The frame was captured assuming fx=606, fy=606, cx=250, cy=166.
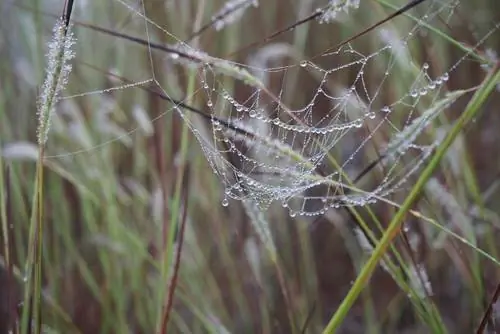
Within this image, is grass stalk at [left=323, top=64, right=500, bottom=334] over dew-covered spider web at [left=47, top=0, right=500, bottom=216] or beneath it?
beneath

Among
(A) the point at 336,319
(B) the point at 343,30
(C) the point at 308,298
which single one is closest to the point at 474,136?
(B) the point at 343,30

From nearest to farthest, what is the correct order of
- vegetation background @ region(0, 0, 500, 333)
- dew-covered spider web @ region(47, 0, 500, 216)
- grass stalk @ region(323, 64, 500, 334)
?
grass stalk @ region(323, 64, 500, 334) < dew-covered spider web @ region(47, 0, 500, 216) < vegetation background @ region(0, 0, 500, 333)

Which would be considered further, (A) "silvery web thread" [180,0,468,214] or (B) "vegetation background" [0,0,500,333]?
(B) "vegetation background" [0,0,500,333]

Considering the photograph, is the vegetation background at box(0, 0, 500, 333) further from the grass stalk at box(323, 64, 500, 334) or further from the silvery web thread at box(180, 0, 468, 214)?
the grass stalk at box(323, 64, 500, 334)

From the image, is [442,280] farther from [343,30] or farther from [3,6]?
[3,6]

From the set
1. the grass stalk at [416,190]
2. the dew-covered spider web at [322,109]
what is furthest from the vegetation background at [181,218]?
the grass stalk at [416,190]

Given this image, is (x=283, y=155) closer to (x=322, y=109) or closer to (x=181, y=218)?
(x=181, y=218)

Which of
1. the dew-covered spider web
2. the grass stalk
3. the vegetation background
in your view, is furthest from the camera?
the vegetation background

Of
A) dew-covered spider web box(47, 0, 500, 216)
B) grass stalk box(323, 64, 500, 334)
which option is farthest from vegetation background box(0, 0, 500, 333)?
grass stalk box(323, 64, 500, 334)
